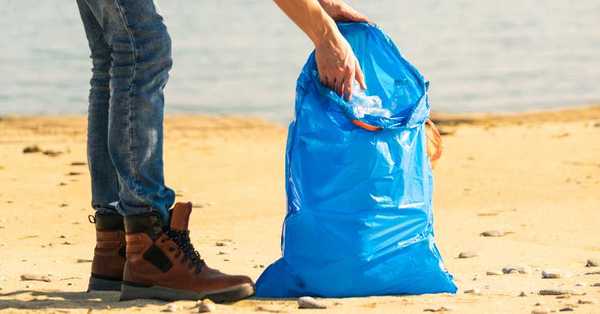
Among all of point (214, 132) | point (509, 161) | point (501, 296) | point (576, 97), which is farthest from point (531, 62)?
point (501, 296)

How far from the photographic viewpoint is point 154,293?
3932 mm

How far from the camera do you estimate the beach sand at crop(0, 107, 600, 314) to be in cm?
404

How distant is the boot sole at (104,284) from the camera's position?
4.14 metres

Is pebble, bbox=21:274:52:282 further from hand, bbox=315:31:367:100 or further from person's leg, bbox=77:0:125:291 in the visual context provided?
hand, bbox=315:31:367:100

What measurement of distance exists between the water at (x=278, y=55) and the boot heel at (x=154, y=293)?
622cm

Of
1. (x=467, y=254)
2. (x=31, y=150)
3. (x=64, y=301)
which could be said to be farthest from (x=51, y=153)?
(x=64, y=301)

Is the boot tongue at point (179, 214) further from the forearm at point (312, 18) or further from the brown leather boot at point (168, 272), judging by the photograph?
the forearm at point (312, 18)

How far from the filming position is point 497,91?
37.7 ft

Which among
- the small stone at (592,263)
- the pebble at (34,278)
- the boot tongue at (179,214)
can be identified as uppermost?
the boot tongue at (179,214)

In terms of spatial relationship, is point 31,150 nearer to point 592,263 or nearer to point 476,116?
point 476,116

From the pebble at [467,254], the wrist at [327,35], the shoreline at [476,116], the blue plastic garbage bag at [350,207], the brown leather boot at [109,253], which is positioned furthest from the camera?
the shoreline at [476,116]

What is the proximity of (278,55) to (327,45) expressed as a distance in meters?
8.46

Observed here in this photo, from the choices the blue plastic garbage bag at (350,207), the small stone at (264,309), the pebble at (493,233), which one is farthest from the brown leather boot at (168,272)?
the pebble at (493,233)

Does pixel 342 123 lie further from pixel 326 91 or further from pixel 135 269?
pixel 135 269
